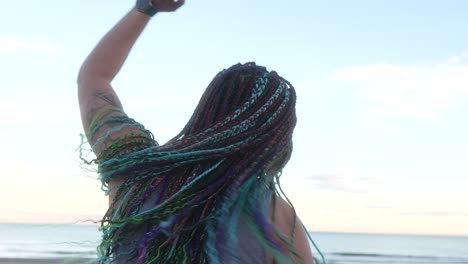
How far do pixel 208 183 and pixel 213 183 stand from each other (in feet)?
0.04

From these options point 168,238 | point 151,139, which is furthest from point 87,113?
point 168,238

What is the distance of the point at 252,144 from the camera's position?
4.63ft

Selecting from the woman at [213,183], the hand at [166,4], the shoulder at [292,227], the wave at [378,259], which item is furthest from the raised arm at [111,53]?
the wave at [378,259]

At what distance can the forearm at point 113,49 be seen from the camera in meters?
1.76

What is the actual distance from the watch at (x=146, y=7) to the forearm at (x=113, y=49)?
0.01 meters

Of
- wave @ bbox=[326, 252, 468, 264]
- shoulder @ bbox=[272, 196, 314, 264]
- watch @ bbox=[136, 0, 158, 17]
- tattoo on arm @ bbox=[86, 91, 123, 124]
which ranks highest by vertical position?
watch @ bbox=[136, 0, 158, 17]

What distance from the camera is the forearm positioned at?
1762 millimetres

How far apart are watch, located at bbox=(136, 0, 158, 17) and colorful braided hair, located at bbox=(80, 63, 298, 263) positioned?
1.28ft

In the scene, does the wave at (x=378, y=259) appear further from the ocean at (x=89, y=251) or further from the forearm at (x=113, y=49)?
the forearm at (x=113, y=49)

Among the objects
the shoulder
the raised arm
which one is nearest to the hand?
the raised arm

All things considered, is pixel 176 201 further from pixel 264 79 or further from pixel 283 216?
pixel 264 79

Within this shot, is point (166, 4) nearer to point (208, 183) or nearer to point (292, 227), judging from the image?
point (208, 183)

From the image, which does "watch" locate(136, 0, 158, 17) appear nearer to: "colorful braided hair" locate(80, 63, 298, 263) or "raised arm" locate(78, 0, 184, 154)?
"raised arm" locate(78, 0, 184, 154)

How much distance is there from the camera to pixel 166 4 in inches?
69.6
